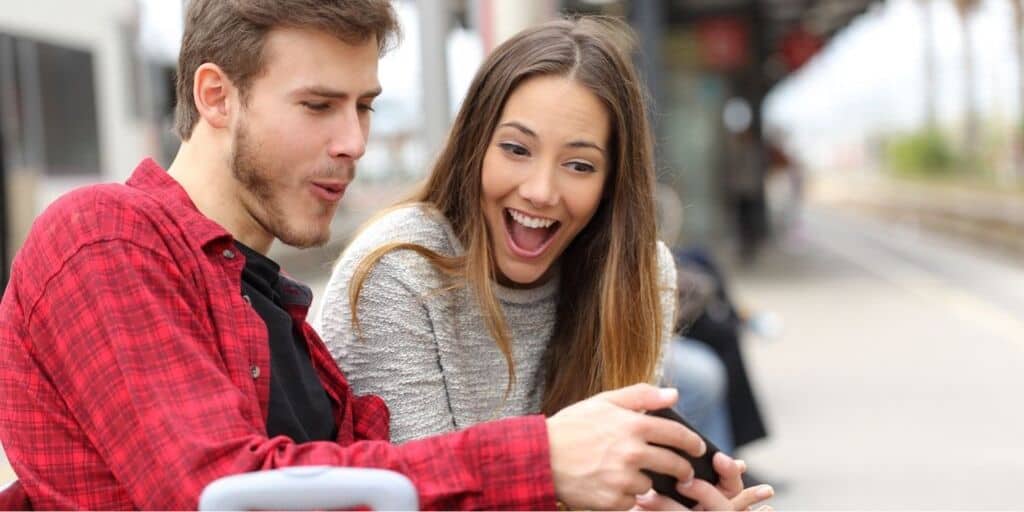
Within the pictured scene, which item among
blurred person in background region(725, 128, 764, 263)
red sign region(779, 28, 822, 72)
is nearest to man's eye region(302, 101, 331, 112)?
blurred person in background region(725, 128, 764, 263)

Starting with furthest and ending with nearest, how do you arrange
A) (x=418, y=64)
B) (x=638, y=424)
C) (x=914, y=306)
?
(x=914, y=306)
(x=418, y=64)
(x=638, y=424)

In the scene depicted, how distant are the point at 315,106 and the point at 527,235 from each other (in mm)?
717

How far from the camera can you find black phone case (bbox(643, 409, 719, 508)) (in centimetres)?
198

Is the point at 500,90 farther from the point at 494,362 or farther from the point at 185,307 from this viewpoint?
the point at 185,307

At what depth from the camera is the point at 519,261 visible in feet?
9.14

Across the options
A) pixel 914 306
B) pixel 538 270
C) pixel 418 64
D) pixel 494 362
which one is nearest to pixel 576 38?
pixel 538 270

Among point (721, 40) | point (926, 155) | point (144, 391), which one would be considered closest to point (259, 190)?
point (144, 391)

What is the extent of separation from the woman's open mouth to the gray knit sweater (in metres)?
0.09

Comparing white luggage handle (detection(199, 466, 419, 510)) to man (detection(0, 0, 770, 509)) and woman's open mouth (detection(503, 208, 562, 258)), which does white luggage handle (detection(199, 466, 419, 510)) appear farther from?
woman's open mouth (detection(503, 208, 562, 258))

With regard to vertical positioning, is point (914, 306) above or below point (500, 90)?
below

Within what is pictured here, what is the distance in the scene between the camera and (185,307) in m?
1.91

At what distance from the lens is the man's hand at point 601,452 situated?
181 cm

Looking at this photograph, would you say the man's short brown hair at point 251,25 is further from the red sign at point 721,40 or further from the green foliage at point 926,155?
the green foliage at point 926,155

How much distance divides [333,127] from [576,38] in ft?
2.61
